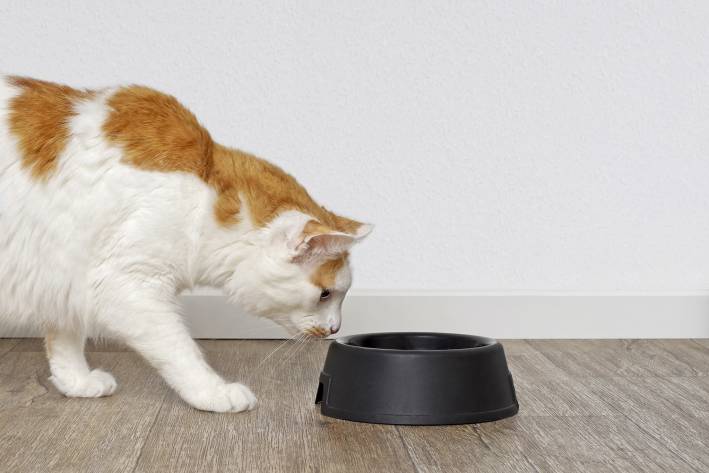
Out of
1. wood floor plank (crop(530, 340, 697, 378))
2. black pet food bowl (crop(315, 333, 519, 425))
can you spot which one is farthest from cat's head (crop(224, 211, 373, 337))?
wood floor plank (crop(530, 340, 697, 378))

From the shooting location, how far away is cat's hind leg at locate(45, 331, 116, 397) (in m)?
1.96

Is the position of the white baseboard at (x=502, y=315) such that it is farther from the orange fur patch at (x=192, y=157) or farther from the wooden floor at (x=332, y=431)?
the orange fur patch at (x=192, y=157)

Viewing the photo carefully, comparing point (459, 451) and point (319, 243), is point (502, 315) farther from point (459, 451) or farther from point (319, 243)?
point (459, 451)

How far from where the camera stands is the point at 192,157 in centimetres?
185

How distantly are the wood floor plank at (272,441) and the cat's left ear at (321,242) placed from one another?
302 millimetres

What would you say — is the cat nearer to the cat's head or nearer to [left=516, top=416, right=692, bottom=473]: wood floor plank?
the cat's head

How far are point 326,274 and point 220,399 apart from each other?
314 mm

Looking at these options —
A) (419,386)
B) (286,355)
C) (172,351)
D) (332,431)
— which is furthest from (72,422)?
(286,355)

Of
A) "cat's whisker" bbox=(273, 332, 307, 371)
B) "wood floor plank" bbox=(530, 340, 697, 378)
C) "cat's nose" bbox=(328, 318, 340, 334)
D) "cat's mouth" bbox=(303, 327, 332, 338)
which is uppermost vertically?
"cat's nose" bbox=(328, 318, 340, 334)

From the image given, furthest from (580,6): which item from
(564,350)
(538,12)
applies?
(564,350)

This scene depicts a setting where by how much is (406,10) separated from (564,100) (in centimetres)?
52

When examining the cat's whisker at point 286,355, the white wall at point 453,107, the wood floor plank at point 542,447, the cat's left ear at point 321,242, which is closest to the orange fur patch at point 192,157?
the cat's left ear at point 321,242

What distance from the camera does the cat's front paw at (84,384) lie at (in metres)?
1.96

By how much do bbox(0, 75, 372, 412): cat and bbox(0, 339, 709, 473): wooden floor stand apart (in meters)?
0.14
